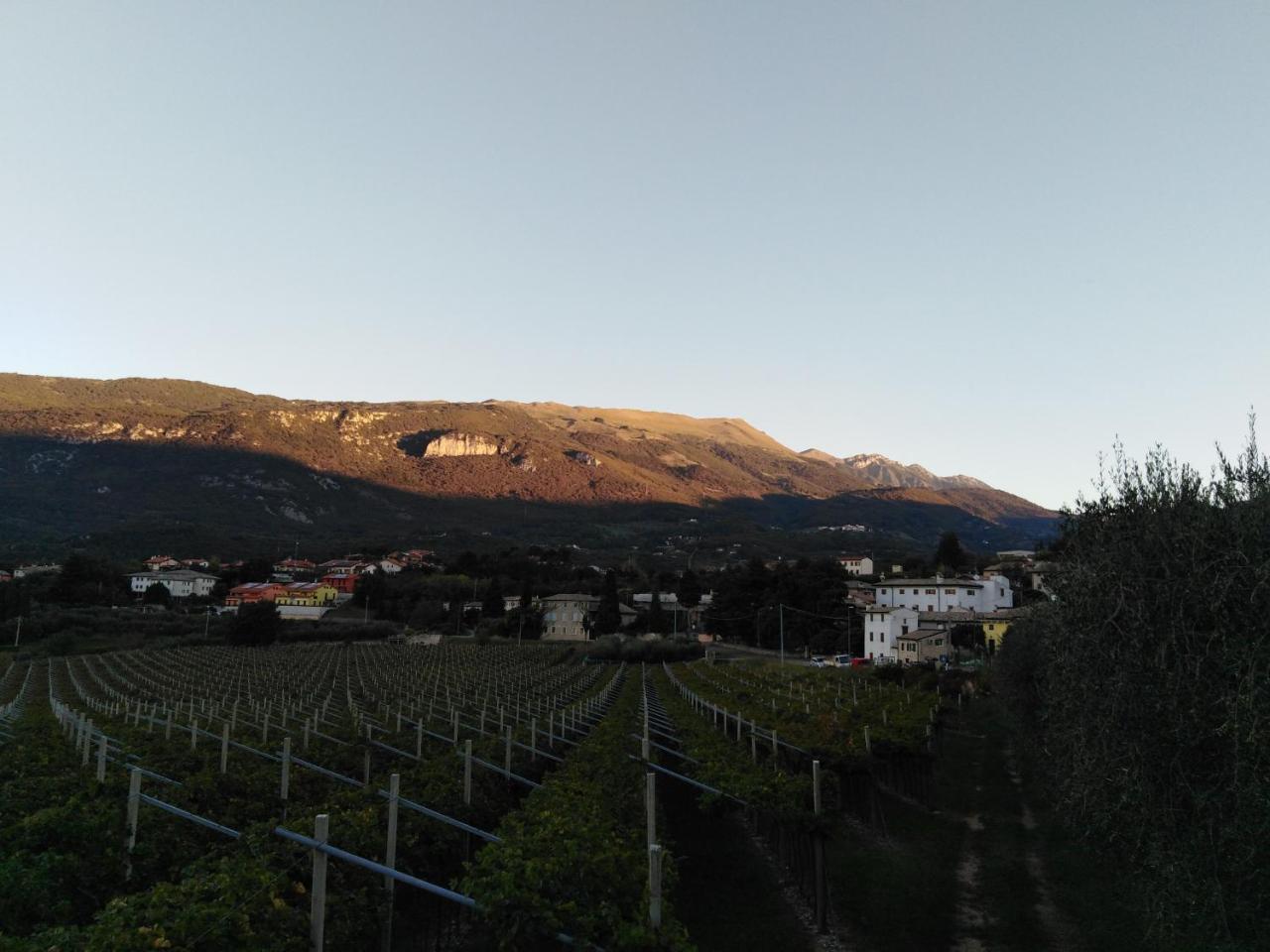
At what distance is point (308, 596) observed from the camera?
12850 cm

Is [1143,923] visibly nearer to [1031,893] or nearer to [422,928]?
[1031,893]

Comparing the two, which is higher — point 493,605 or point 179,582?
point 493,605

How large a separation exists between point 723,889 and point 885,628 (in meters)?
70.6

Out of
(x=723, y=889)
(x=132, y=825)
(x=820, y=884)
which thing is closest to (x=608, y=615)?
(x=723, y=889)

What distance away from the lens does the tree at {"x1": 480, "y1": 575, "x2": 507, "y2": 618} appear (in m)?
115

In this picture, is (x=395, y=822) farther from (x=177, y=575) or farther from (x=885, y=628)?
(x=177, y=575)

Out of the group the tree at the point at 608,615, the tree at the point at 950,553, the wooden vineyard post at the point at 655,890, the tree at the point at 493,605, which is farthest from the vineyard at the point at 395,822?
the tree at the point at 950,553

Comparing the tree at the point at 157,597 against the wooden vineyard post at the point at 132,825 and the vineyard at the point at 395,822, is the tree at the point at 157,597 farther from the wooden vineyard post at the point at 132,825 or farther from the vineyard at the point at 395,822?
the wooden vineyard post at the point at 132,825

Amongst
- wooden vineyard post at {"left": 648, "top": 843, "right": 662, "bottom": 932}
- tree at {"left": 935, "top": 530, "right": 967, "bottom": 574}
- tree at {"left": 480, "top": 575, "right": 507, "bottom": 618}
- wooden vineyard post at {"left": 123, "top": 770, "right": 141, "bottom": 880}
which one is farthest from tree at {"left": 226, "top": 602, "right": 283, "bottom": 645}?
tree at {"left": 935, "top": 530, "right": 967, "bottom": 574}

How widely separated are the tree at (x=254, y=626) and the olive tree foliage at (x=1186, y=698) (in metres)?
86.4

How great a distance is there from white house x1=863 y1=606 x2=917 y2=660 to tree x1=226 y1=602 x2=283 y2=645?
2437 inches

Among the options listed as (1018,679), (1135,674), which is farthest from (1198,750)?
(1018,679)

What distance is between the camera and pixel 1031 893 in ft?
53.6

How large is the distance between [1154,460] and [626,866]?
39.5 feet
